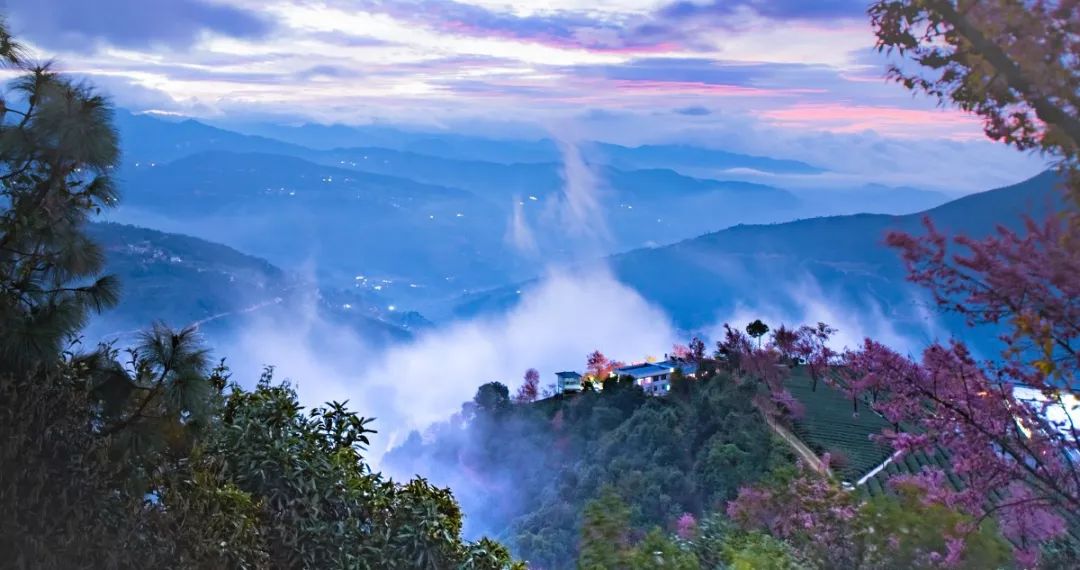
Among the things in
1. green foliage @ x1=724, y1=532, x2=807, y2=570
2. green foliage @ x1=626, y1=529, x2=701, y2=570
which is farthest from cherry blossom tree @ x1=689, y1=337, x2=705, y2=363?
green foliage @ x1=626, y1=529, x2=701, y2=570

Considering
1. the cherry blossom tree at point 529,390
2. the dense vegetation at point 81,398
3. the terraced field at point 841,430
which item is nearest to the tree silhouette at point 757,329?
the terraced field at point 841,430

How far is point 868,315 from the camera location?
6975cm

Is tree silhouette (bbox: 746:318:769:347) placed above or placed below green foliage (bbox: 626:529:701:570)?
below

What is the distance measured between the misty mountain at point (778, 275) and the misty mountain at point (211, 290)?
22.4m

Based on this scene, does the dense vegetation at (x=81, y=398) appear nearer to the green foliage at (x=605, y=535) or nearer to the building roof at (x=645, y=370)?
the green foliage at (x=605, y=535)

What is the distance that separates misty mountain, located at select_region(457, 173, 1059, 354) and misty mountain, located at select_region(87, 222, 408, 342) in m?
22.4

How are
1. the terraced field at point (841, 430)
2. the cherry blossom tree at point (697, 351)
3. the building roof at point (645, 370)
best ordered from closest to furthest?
1. the terraced field at point (841, 430)
2. the cherry blossom tree at point (697, 351)
3. the building roof at point (645, 370)

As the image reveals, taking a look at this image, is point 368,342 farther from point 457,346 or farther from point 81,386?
point 81,386

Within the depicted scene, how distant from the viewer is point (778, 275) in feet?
312

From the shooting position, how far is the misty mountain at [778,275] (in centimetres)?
7200

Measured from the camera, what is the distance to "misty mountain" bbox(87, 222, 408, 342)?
227ft

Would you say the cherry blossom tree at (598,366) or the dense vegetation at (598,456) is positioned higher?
the dense vegetation at (598,456)

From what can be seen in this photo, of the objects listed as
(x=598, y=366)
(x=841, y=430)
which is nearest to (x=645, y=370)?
(x=598, y=366)

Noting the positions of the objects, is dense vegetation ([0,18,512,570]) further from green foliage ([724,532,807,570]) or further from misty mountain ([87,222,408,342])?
misty mountain ([87,222,408,342])
